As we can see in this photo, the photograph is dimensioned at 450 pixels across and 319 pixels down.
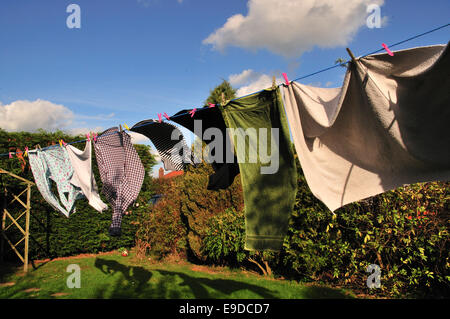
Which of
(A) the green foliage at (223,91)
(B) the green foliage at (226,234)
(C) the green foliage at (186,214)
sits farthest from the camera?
(A) the green foliage at (223,91)

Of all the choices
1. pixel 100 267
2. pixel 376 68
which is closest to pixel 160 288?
pixel 100 267

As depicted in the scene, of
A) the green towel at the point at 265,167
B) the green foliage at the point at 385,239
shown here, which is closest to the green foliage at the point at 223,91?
the green foliage at the point at 385,239

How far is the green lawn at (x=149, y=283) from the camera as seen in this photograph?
4.40 meters

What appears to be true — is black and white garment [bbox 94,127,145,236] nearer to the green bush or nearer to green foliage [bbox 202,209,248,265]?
green foliage [bbox 202,209,248,265]

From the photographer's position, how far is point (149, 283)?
16.6 feet

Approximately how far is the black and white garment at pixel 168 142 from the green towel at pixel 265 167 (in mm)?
1042

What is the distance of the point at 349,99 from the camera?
2.10 meters

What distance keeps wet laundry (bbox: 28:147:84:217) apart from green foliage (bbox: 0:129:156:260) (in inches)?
109

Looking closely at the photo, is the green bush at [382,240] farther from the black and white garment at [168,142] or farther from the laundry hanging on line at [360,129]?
the black and white garment at [168,142]

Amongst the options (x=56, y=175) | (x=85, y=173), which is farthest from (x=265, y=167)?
(x=56, y=175)

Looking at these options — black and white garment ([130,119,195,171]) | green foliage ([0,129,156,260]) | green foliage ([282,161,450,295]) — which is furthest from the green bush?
green foliage ([0,129,156,260])

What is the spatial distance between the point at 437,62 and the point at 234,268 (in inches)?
203

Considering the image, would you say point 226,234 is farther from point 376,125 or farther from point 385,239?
point 376,125
